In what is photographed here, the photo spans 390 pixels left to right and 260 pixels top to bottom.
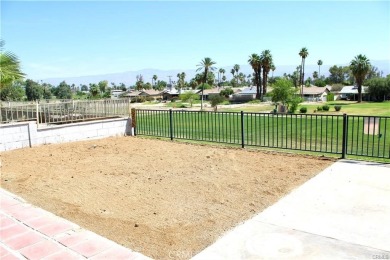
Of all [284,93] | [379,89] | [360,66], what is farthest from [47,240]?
[379,89]

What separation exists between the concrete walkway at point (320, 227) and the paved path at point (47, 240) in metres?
1.17

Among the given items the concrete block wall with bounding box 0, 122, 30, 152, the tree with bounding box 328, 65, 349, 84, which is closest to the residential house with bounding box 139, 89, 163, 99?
the tree with bounding box 328, 65, 349, 84

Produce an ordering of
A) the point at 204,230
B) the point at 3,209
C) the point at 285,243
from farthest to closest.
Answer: the point at 3,209 → the point at 204,230 → the point at 285,243

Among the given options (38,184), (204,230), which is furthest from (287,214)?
(38,184)

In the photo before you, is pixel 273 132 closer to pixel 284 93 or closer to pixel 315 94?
pixel 284 93

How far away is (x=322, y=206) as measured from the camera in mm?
4988

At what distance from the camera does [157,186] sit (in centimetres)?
624

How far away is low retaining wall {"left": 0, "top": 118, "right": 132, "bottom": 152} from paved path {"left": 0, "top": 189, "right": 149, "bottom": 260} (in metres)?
5.81

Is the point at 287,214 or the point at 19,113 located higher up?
the point at 19,113

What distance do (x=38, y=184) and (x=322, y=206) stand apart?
5.29 m

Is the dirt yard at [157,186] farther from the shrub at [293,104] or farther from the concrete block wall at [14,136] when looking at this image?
the shrub at [293,104]

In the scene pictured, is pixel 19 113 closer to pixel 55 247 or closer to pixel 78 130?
pixel 78 130

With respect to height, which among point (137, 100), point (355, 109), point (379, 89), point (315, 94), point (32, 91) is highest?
point (32, 91)

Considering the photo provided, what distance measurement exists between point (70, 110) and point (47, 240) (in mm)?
10010
